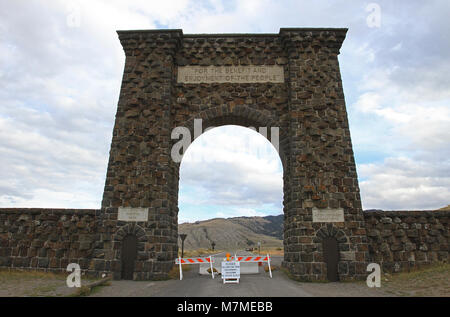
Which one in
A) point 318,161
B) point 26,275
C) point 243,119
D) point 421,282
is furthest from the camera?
point 243,119

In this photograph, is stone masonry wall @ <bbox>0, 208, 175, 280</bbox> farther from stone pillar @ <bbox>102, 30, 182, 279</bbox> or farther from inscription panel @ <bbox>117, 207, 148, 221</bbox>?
inscription panel @ <bbox>117, 207, 148, 221</bbox>

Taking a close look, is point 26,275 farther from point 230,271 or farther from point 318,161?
point 318,161

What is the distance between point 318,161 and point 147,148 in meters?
6.84

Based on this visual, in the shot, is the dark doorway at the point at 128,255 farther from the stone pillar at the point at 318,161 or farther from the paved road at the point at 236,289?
the stone pillar at the point at 318,161

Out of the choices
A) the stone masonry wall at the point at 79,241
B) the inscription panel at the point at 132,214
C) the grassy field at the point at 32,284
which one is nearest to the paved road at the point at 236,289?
the stone masonry wall at the point at 79,241

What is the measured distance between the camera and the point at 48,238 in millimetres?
11945

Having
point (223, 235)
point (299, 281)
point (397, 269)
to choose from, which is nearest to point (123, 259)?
point (299, 281)

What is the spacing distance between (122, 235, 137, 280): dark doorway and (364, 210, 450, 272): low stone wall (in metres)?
8.85

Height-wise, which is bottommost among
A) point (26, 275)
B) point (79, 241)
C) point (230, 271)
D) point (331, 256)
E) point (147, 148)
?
point (26, 275)

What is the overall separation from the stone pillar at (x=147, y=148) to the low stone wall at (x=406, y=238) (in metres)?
7.85

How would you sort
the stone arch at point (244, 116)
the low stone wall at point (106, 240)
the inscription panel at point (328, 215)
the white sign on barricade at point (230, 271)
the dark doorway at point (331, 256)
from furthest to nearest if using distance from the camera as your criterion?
the stone arch at point (244, 116)
the inscription panel at point (328, 215)
the low stone wall at point (106, 240)
the dark doorway at point (331, 256)
the white sign on barricade at point (230, 271)

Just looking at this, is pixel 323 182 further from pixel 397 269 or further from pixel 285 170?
pixel 397 269

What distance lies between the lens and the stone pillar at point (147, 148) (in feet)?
38.2

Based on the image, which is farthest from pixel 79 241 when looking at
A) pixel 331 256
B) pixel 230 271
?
pixel 331 256
